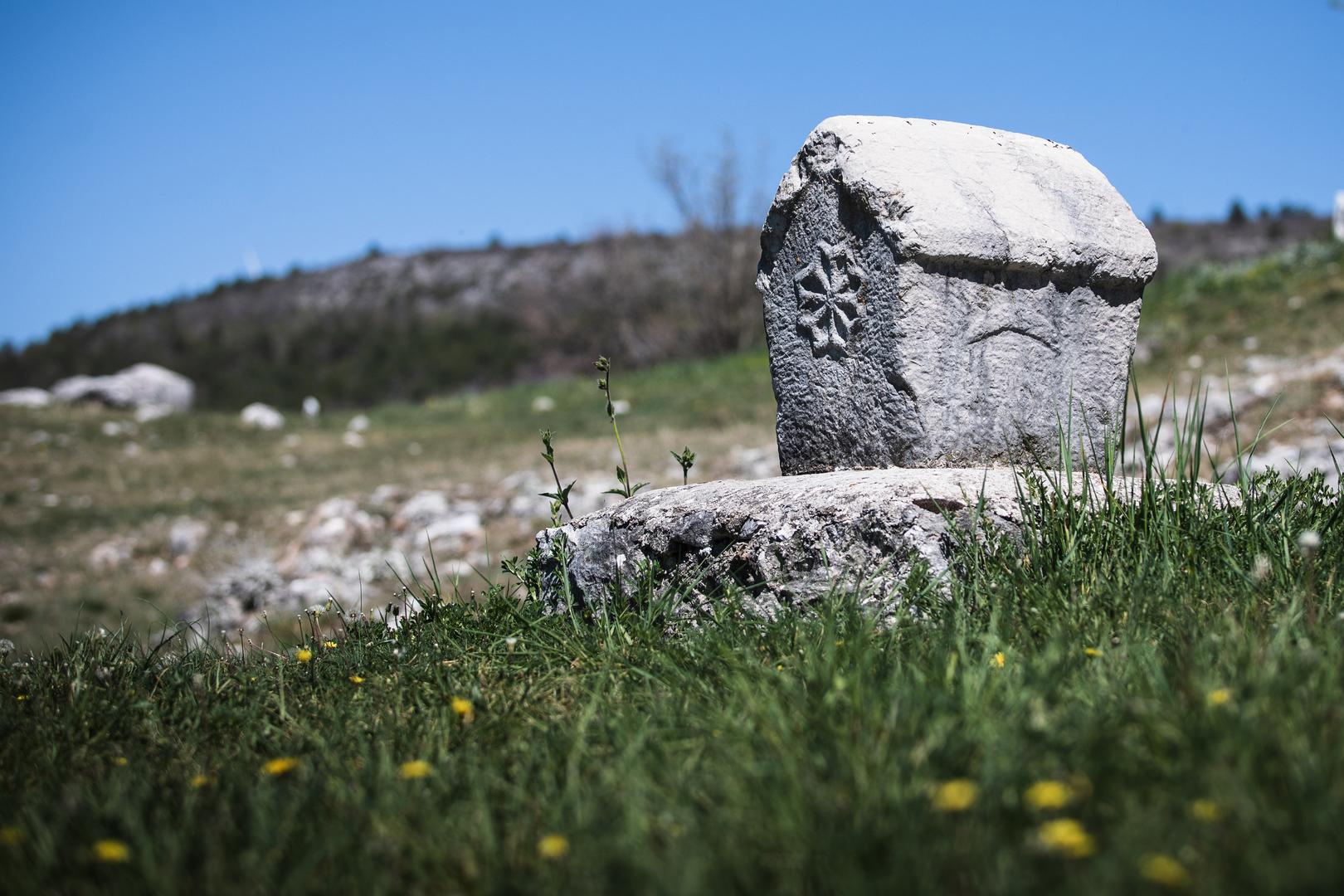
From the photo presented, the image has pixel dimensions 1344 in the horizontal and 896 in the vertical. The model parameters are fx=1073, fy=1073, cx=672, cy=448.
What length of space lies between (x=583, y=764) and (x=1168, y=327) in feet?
39.9

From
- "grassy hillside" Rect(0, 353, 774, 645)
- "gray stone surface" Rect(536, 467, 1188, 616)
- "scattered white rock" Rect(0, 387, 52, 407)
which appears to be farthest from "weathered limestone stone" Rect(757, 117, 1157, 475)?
"scattered white rock" Rect(0, 387, 52, 407)

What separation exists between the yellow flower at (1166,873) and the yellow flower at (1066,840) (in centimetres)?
7

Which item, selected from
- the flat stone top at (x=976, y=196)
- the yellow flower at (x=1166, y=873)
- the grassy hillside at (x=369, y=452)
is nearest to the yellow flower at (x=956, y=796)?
the yellow flower at (x=1166, y=873)

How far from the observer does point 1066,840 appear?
126 cm

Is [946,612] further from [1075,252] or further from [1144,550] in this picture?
[1075,252]

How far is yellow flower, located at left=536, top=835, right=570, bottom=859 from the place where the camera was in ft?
4.82

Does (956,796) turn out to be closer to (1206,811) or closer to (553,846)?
(1206,811)

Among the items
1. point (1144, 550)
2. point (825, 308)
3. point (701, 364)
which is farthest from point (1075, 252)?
point (701, 364)

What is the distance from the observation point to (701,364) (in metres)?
17.9

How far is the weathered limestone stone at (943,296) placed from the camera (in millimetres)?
3074

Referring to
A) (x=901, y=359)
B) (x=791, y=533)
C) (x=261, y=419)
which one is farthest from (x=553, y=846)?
(x=261, y=419)

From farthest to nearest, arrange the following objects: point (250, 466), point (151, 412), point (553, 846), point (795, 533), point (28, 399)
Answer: point (28, 399) < point (151, 412) < point (250, 466) < point (795, 533) < point (553, 846)

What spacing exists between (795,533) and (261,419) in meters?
14.0

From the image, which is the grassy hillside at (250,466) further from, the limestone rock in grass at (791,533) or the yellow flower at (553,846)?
the yellow flower at (553,846)
